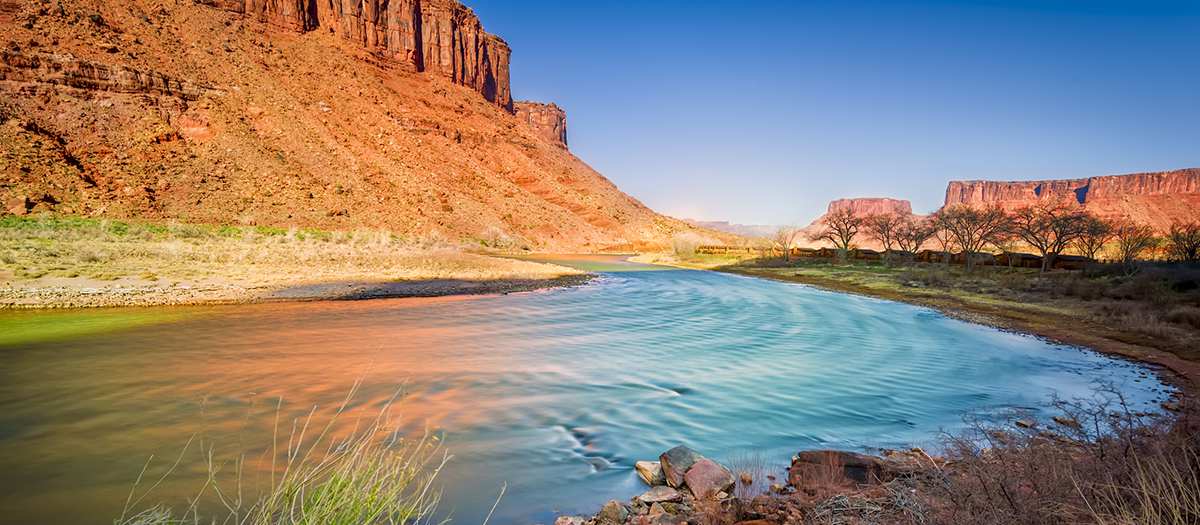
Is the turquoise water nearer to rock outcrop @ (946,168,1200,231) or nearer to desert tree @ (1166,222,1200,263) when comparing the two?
desert tree @ (1166,222,1200,263)

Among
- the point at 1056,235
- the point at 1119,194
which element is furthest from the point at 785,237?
the point at 1119,194

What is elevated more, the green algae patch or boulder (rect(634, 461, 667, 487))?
the green algae patch

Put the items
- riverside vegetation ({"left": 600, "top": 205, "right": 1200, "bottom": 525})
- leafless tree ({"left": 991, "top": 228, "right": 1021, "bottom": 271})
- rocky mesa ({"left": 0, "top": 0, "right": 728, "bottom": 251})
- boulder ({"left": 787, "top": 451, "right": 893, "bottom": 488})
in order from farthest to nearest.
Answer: rocky mesa ({"left": 0, "top": 0, "right": 728, "bottom": 251}) → leafless tree ({"left": 991, "top": 228, "right": 1021, "bottom": 271}) → boulder ({"left": 787, "top": 451, "right": 893, "bottom": 488}) → riverside vegetation ({"left": 600, "top": 205, "right": 1200, "bottom": 525})

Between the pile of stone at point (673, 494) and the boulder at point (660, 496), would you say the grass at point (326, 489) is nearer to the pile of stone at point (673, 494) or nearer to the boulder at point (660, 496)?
the pile of stone at point (673, 494)

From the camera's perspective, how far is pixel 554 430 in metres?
7.29

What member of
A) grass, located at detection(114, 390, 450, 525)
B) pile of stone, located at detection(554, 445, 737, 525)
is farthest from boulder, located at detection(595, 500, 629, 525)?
grass, located at detection(114, 390, 450, 525)

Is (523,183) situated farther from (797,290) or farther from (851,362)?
(851,362)

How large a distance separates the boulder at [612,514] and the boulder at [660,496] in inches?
8.5

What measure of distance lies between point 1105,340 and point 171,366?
21042mm

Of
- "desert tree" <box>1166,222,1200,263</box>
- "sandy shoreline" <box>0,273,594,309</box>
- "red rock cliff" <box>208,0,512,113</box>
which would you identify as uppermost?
"red rock cliff" <box>208,0,512,113</box>

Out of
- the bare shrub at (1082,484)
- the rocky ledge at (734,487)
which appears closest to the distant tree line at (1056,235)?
the rocky ledge at (734,487)

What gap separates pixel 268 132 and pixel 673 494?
6123 cm

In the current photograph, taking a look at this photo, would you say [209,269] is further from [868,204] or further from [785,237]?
[868,204]

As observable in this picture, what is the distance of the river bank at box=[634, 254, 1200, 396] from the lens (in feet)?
41.1
